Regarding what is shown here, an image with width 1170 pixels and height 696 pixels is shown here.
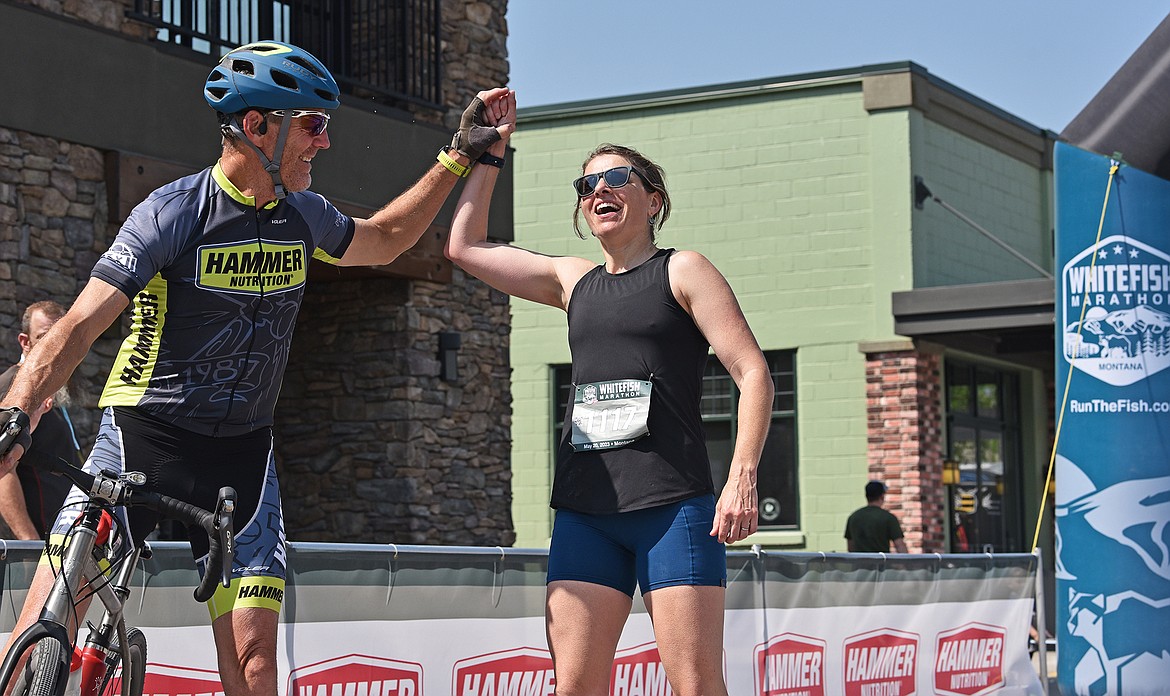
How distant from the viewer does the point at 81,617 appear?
3918mm

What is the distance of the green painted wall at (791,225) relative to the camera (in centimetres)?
2081

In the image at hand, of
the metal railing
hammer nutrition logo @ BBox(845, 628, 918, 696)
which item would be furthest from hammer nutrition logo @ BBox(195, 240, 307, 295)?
the metal railing

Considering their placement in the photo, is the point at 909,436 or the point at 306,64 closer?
the point at 306,64

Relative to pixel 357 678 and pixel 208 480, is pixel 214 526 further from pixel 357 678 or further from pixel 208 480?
pixel 357 678

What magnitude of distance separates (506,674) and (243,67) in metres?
3.62

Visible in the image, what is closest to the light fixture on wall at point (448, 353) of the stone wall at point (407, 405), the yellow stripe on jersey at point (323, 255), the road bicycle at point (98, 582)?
the stone wall at point (407, 405)

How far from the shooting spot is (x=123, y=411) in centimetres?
416

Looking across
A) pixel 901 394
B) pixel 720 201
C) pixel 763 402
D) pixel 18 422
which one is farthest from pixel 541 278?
pixel 720 201

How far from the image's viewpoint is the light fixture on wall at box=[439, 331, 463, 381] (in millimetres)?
14843

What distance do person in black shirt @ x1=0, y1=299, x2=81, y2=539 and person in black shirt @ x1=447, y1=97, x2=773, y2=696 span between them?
2.59 m

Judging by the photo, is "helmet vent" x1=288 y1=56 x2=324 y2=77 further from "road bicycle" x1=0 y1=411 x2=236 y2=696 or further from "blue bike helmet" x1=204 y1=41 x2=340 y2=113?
"road bicycle" x1=0 y1=411 x2=236 y2=696

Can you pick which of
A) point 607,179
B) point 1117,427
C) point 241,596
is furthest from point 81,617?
point 1117,427

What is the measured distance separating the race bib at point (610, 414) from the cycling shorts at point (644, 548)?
0.22m

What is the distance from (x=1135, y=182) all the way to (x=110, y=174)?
713 cm
